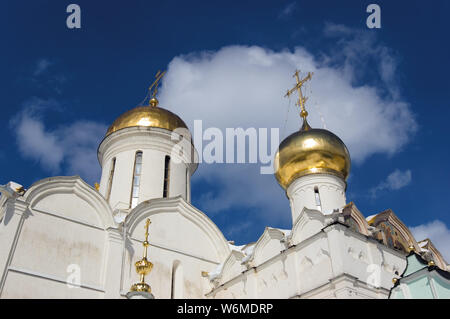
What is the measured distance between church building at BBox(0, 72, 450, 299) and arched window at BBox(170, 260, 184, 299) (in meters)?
0.02

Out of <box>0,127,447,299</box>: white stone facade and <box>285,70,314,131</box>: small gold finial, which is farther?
<box>285,70,314,131</box>: small gold finial

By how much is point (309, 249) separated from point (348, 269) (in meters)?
0.92

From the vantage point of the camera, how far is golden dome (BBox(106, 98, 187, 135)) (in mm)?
12455

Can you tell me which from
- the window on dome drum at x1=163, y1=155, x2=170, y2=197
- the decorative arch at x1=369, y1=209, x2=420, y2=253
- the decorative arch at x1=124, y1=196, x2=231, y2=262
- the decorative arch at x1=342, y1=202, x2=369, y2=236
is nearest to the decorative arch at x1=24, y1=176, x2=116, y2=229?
the decorative arch at x1=124, y1=196, x2=231, y2=262

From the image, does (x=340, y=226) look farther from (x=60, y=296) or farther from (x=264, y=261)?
(x=60, y=296)

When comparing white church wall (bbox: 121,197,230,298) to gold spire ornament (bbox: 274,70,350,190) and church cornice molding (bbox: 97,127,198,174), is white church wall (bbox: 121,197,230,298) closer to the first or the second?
church cornice molding (bbox: 97,127,198,174)

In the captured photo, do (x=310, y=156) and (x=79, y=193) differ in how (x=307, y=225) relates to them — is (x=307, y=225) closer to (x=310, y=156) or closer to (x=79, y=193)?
(x=310, y=156)

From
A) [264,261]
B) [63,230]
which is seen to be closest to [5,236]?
[63,230]

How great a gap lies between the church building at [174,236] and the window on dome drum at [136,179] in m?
0.03

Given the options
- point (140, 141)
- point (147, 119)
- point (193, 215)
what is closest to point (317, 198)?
point (193, 215)

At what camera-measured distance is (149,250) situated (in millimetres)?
10148

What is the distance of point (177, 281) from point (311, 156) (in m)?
4.14

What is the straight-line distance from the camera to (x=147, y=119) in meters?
12.5
